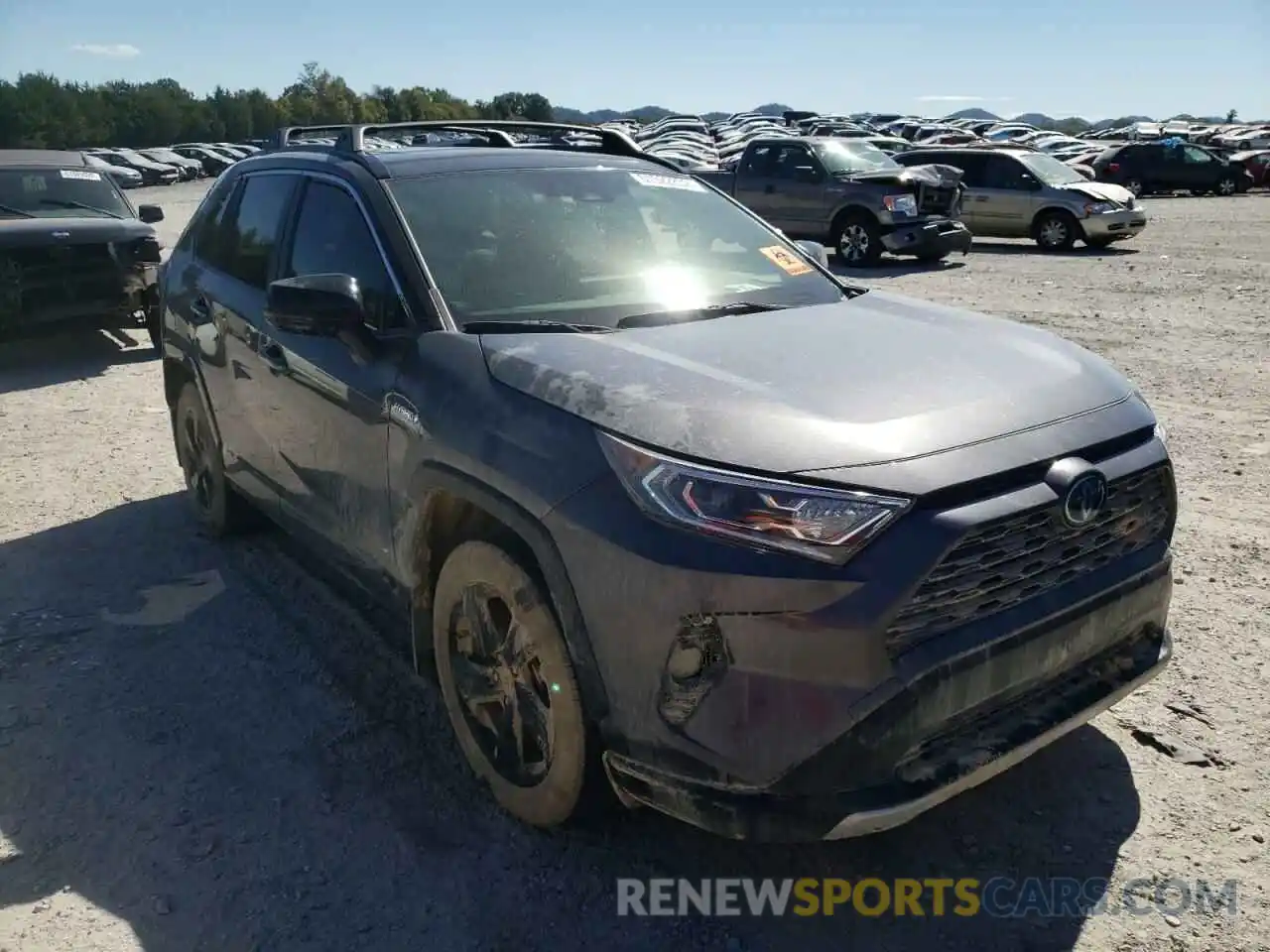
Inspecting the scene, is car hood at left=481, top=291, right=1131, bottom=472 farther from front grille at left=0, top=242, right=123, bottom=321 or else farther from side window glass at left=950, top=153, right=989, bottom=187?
side window glass at left=950, top=153, right=989, bottom=187

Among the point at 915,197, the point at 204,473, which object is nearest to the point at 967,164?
the point at 915,197

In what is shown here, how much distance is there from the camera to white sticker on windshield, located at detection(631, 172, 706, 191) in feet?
13.4

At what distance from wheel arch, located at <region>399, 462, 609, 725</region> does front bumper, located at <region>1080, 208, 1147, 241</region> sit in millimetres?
15713

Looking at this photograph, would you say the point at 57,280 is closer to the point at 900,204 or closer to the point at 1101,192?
the point at 900,204

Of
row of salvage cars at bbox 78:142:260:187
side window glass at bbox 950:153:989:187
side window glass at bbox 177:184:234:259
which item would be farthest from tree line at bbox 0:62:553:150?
side window glass at bbox 177:184:234:259

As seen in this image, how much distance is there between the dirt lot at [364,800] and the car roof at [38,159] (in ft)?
21.8

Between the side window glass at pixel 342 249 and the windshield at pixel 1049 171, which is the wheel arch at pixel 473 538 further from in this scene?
the windshield at pixel 1049 171

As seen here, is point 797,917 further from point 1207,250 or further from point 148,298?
point 1207,250

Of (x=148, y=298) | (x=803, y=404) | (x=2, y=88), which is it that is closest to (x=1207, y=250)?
(x=148, y=298)

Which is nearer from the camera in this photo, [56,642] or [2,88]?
[56,642]

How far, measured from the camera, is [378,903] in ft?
8.84

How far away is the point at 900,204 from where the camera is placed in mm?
14773

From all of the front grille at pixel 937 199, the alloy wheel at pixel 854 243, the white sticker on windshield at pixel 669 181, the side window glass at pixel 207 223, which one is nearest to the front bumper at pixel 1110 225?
the front grille at pixel 937 199

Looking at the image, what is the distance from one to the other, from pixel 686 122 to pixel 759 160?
130 feet
